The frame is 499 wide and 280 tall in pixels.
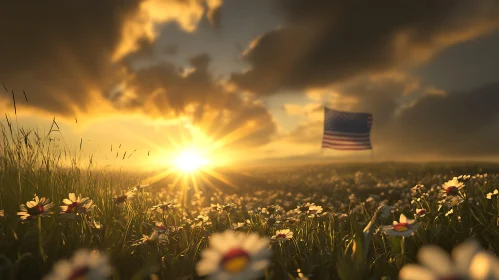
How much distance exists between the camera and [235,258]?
4.27ft

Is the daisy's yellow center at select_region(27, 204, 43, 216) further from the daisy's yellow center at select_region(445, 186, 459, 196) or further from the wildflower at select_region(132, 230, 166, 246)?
the daisy's yellow center at select_region(445, 186, 459, 196)

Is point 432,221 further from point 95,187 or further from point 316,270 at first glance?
point 95,187

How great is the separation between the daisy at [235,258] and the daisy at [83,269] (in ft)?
1.03

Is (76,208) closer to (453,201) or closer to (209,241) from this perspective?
Answer: (209,241)

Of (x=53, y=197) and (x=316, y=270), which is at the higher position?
(x=53, y=197)

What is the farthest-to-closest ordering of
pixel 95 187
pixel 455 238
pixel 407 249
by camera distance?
1. pixel 95 187
2. pixel 455 238
3. pixel 407 249

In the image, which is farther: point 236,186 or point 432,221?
point 236,186

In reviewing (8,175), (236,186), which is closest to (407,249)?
(8,175)

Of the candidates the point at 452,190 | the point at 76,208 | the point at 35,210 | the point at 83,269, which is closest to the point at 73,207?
the point at 76,208

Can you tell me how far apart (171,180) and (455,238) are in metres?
16.6

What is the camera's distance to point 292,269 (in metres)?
2.82

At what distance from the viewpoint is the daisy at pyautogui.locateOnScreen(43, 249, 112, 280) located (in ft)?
4.15

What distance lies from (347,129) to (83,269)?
23809 mm

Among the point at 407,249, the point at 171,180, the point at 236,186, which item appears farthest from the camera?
the point at 171,180
